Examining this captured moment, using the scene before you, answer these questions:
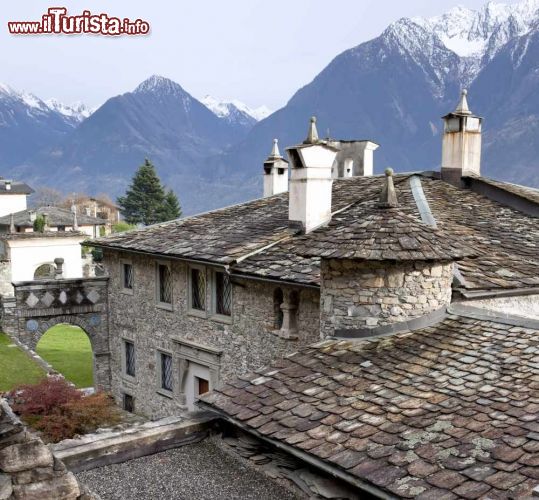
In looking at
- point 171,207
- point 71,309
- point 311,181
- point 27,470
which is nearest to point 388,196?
point 311,181

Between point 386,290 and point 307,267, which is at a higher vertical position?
point 386,290

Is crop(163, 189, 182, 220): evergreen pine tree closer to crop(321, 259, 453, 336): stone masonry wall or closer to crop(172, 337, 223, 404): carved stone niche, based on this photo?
crop(172, 337, 223, 404): carved stone niche

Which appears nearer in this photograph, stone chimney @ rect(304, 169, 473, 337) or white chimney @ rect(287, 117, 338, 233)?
stone chimney @ rect(304, 169, 473, 337)

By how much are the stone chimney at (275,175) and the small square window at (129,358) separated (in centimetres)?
643

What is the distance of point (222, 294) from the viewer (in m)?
15.6

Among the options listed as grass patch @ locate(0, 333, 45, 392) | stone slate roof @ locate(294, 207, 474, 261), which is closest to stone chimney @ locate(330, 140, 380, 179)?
stone slate roof @ locate(294, 207, 474, 261)

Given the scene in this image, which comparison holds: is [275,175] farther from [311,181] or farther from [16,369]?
[16,369]

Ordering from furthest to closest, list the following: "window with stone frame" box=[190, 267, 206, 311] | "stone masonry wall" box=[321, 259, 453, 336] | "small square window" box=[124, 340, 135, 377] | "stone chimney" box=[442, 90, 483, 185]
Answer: "small square window" box=[124, 340, 135, 377] < "stone chimney" box=[442, 90, 483, 185] < "window with stone frame" box=[190, 267, 206, 311] < "stone masonry wall" box=[321, 259, 453, 336]

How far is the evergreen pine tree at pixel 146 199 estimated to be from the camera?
2643 inches

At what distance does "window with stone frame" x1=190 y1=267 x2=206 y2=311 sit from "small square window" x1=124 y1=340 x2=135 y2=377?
3911 millimetres

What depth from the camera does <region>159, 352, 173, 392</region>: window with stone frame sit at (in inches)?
698

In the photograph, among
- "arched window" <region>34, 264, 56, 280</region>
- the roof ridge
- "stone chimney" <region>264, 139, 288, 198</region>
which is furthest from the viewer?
"arched window" <region>34, 264, 56, 280</region>

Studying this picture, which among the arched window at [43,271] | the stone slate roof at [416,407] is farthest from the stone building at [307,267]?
the arched window at [43,271]

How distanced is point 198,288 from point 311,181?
15.6 ft
